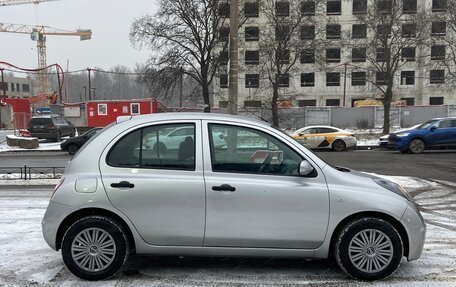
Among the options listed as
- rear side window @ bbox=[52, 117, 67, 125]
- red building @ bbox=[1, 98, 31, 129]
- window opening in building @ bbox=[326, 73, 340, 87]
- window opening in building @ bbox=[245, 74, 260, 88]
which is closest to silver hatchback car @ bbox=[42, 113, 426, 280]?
rear side window @ bbox=[52, 117, 67, 125]

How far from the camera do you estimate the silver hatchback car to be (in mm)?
4148

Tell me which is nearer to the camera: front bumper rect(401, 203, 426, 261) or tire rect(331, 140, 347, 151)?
front bumper rect(401, 203, 426, 261)

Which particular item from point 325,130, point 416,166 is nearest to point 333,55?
point 325,130

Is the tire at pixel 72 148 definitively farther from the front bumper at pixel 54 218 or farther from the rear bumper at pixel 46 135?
the front bumper at pixel 54 218

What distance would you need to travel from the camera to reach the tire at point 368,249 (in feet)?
13.7

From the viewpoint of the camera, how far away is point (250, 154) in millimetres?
4332

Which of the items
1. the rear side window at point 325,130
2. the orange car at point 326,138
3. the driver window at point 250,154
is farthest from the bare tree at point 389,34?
the driver window at point 250,154

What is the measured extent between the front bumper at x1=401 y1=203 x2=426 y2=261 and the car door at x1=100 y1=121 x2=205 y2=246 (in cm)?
200

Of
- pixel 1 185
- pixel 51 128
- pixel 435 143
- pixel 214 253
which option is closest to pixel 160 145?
pixel 214 253

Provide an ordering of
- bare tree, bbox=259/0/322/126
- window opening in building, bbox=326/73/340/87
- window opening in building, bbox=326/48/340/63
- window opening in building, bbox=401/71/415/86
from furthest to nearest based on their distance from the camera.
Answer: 1. window opening in building, bbox=326/73/340/87
2. window opening in building, bbox=401/71/415/86
3. window opening in building, bbox=326/48/340/63
4. bare tree, bbox=259/0/322/126

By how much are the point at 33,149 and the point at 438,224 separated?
76.2 feet

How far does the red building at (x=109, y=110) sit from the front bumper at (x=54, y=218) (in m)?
32.1

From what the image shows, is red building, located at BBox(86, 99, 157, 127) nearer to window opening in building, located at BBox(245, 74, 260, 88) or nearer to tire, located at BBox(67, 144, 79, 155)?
tire, located at BBox(67, 144, 79, 155)

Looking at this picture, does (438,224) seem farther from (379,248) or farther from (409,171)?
(409,171)
